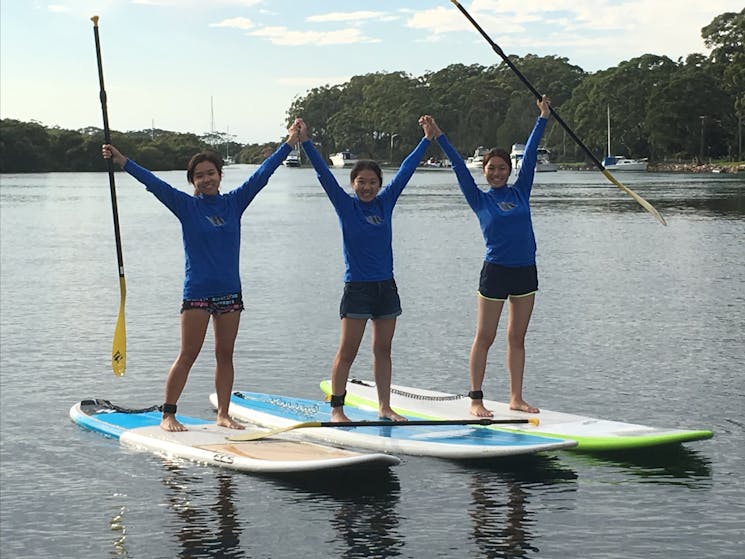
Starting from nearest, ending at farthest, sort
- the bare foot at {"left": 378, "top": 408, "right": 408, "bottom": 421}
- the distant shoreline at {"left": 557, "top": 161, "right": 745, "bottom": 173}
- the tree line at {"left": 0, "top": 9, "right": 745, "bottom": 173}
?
the bare foot at {"left": 378, "top": 408, "right": 408, "bottom": 421}
the distant shoreline at {"left": 557, "top": 161, "right": 745, "bottom": 173}
the tree line at {"left": 0, "top": 9, "right": 745, "bottom": 173}

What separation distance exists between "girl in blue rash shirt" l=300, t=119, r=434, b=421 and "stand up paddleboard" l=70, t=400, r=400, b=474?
0.87 metres

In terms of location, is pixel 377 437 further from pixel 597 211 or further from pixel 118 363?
pixel 597 211

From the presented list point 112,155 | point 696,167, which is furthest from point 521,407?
point 696,167

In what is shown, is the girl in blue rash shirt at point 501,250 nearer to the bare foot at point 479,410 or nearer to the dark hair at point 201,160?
the bare foot at point 479,410

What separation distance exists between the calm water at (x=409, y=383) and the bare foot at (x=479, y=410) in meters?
0.61

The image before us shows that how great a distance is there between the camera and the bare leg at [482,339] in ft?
31.9

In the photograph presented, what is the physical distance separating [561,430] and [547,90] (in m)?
168

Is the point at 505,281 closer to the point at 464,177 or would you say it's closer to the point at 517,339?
the point at 517,339

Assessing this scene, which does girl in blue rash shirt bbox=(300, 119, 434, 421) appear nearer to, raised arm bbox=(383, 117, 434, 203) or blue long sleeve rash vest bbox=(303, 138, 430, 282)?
blue long sleeve rash vest bbox=(303, 138, 430, 282)

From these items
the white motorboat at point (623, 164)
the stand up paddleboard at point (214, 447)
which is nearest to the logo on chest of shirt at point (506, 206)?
the stand up paddleboard at point (214, 447)

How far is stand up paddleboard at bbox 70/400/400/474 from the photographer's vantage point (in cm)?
834

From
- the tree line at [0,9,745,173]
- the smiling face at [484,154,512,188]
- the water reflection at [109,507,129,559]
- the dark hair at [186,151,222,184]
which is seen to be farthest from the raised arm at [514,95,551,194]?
the tree line at [0,9,745,173]

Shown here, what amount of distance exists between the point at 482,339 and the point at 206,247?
245 centimetres

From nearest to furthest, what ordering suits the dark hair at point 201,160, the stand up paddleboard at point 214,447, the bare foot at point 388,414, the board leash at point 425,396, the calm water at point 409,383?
the calm water at point 409,383 → the stand up paddleboard at point 214,447 → the dark hair at point 201,160 → the bare foot at point 388,414 → the board leash at point 425,396
